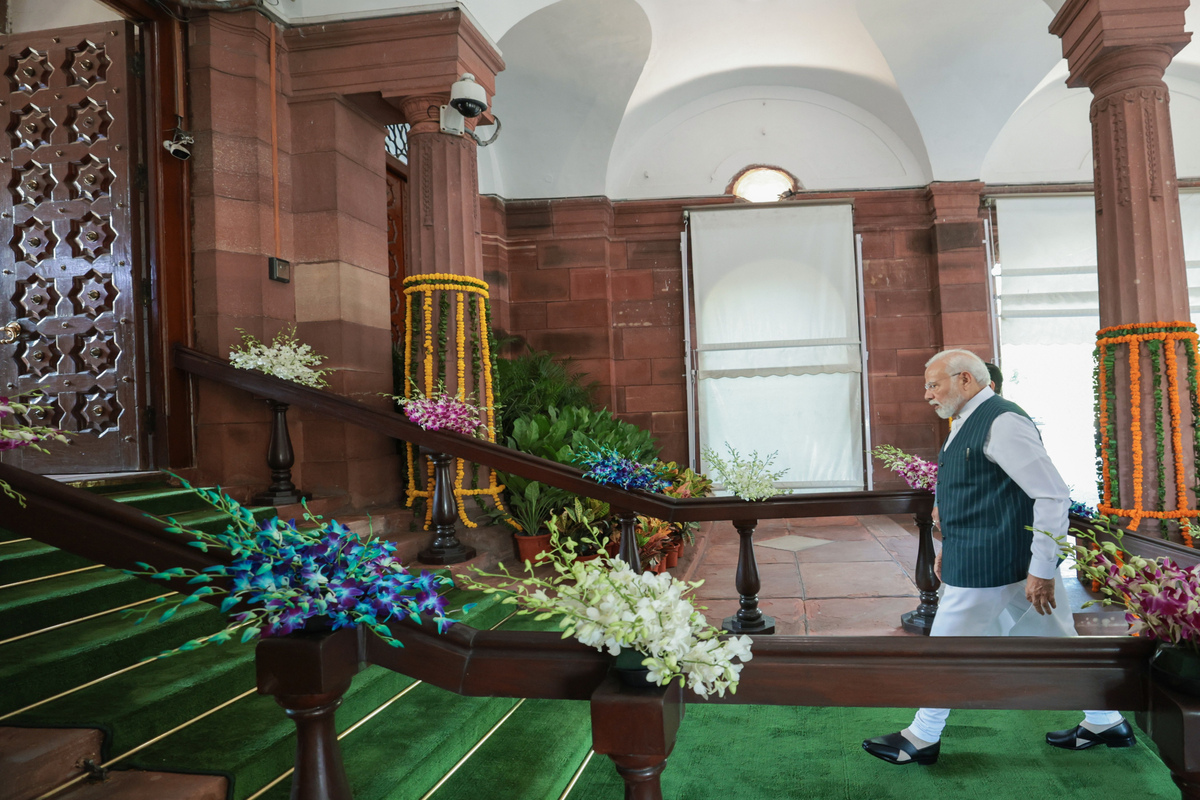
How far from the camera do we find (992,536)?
9.38 ft

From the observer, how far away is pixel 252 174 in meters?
5.17

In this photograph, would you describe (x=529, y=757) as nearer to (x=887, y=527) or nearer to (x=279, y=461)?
(x=279, y=461)

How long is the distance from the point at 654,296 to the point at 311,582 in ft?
28.0

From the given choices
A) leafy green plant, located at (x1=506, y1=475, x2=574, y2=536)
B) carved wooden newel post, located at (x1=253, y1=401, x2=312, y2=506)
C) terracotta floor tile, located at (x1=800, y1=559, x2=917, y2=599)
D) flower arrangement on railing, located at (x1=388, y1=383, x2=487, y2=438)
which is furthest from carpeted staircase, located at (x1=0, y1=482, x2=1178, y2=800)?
leafy green plant, located at (x1=506, y1=475, x2=574, y2=536)

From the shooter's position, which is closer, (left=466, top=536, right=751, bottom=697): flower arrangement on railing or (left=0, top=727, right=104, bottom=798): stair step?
(left=466, top=536, right=751, bottom=697): flower arrangement on railing

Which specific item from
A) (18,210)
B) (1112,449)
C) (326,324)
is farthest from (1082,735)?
(18,210)

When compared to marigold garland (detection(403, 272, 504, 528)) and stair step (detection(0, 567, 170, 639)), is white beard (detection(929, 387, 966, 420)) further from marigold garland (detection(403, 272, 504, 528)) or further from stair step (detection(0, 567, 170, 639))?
marigold garland (detection(403, 272, 504, 528))

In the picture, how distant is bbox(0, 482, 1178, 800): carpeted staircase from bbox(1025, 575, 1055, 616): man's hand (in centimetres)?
57

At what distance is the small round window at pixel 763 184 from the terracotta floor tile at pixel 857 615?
5833 mm

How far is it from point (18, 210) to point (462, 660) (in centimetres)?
471

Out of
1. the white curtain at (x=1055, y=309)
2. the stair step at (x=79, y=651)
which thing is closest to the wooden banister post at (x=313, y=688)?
the stair step at (x=79, y=651)

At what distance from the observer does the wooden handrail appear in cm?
411

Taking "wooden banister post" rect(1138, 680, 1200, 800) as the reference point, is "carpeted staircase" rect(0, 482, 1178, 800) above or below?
below

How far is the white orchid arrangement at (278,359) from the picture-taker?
4750 millimetres
